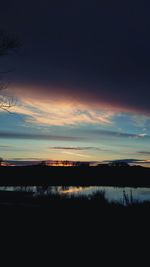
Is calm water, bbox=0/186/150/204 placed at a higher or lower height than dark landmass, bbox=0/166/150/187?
lower

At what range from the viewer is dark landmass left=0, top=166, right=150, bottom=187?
5059cm

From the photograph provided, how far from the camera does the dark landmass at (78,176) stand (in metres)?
50.6

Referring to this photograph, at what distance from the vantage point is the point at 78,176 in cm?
6050

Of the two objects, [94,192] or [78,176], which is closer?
[94,192]

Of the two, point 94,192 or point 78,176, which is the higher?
point 78,176

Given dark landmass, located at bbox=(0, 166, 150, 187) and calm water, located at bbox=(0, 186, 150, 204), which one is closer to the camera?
calm water, located at bbox=(0, 186, 150, 204)

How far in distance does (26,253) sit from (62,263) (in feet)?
3.79

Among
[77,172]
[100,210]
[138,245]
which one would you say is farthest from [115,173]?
[138,245]

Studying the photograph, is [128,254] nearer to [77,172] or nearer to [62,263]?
[62,263]

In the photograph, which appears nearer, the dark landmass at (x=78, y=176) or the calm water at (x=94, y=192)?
the calm water at (x=94, y=192)

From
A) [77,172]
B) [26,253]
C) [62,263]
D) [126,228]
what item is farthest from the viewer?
[77,172]

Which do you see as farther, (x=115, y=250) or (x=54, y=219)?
(x=54, y=219)

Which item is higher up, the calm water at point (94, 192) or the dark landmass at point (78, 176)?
the dark landmass at point (78, 176)

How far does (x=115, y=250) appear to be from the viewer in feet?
32.6
